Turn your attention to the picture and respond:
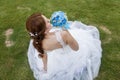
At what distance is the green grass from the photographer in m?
4.40

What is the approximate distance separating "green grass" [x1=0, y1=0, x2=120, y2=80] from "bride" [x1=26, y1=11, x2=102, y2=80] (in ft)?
2.16

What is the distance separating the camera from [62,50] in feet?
11.0

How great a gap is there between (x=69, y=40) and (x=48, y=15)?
2.46 meters

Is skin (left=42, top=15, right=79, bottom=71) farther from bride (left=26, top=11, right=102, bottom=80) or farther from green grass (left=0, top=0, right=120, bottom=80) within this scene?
green grass (left=0, top=0, right=120, bottom=80)

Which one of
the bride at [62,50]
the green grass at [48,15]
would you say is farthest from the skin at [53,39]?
the green grass at [48,15]

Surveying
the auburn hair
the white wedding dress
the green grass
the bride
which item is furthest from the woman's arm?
the green grass

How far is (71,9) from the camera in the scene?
558cm

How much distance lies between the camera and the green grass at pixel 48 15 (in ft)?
14.4

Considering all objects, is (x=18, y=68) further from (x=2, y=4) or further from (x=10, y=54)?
(x=2, y=4)

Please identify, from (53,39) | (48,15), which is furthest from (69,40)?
(48,15)

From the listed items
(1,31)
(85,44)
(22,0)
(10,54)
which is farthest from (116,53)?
(22,0)

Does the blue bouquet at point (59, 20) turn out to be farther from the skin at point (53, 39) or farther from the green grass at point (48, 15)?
the green grass at point (48, 15)

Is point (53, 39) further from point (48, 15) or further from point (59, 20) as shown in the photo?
point (48, 15)

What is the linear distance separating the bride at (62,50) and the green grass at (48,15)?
659 millimetres
